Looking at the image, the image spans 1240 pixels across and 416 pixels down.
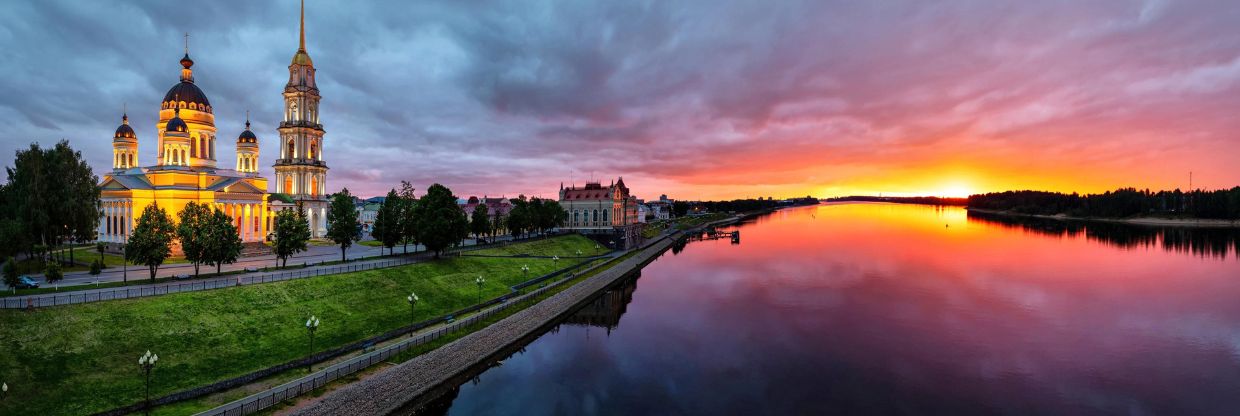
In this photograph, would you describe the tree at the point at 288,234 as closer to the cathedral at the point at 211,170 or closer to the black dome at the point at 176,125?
the cathedral at the point at 211,170

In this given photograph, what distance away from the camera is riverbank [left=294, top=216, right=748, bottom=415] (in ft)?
95.9

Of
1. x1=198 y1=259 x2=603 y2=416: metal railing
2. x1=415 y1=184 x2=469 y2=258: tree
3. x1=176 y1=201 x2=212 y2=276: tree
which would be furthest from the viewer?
x1=415 y1=184 x2=469 y2=258: tree

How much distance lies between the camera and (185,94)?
82.6 metres

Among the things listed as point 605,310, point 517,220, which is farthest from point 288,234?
point 517,220

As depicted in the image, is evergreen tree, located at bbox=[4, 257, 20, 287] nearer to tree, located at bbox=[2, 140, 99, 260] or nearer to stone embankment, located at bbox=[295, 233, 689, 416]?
tree, located at bbox=[2, 140, 99, 260]

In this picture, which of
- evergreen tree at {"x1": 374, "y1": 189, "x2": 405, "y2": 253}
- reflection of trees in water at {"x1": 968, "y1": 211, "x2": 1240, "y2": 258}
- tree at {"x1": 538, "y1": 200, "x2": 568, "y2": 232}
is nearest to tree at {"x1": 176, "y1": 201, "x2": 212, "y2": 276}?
evergreen tree at {"x1": 374, "y1": 189, "x2": 405, "y2": 253}

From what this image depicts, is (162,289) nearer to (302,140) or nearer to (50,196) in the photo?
(50,196)

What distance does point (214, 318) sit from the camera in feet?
115

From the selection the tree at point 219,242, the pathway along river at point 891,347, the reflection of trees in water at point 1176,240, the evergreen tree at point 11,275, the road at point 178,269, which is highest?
the tree at point 219,242

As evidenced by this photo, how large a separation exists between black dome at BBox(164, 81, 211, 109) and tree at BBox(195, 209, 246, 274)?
48.1 m

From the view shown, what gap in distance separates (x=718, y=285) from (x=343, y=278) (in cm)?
5182

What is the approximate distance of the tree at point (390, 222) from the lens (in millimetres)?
66375

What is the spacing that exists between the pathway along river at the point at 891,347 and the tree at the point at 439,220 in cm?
1837

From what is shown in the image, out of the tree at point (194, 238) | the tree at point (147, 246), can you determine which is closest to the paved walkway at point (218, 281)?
the tree at point (147, 246)
